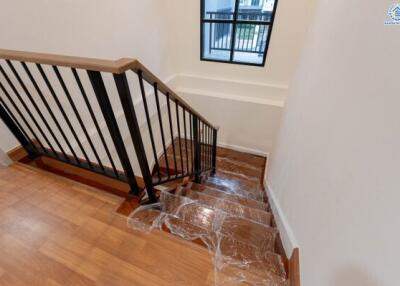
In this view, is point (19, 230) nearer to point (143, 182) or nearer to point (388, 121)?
point (143, 182)

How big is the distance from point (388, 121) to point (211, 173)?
8.70ft

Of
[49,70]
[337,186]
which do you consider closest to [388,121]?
[337,186]

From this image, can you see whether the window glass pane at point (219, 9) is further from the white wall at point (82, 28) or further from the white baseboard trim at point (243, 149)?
the white baseboard trim at point (243, 149)

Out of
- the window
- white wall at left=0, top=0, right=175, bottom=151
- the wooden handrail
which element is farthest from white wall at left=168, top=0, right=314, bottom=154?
the wooden handrail

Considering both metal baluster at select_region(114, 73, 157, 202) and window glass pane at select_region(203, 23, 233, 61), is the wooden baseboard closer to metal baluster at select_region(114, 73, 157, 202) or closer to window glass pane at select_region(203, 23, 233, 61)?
metal baluster at select_region(114, 73, 157, 202)

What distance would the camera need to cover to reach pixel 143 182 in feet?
4.66

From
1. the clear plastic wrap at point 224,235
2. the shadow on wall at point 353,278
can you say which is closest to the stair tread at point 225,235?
the clear plastic wrap at point 224,235

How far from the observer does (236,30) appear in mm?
3219

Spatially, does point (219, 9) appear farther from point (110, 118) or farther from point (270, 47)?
point (110, 118)

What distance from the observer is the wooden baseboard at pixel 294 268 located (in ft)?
3.47

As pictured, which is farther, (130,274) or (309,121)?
(309,121)

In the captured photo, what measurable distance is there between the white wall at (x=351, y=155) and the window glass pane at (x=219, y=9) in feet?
7.45

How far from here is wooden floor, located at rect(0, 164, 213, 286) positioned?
3.21 ft

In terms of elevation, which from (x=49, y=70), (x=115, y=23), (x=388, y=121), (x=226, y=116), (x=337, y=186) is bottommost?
(x=226, y=116)
